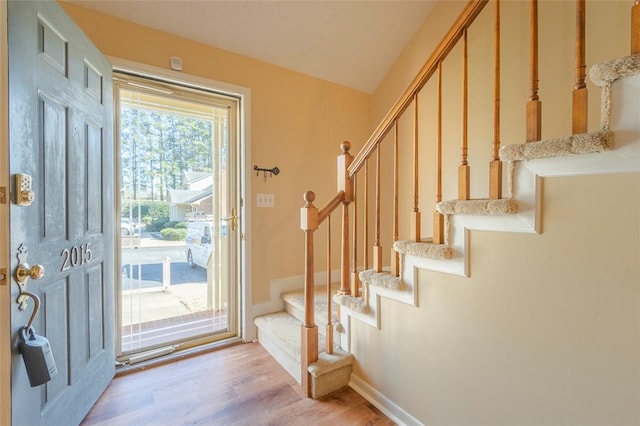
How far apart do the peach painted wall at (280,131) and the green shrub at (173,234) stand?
552 millimetres

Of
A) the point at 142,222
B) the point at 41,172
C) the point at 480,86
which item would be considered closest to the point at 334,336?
the point at 142,222

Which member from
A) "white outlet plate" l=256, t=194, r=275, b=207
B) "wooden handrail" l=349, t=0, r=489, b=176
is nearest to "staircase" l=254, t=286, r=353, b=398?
"white outlet plate" l=256, t=194, r=275, b=207

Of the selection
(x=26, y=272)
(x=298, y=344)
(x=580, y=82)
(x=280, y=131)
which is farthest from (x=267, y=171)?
(x=580, y=82)

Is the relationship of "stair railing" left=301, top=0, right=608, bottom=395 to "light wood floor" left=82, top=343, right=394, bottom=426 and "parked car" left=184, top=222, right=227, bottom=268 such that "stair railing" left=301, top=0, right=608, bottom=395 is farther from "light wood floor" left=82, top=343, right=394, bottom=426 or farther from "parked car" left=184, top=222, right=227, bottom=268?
"parked car" left=184, top=222, right=227, bottom=268

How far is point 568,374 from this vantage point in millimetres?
990

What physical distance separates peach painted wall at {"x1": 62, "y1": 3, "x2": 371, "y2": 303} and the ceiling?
0.09m

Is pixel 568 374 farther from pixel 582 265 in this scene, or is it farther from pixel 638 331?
pixel 582 265

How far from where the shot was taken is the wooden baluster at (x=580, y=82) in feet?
3.06

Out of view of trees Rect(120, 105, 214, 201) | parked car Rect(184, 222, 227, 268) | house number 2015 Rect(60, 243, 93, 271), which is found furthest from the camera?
parked car Rect(184, 222, 227, 268)

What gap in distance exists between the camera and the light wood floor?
1602 mm

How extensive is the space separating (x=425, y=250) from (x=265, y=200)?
1583mm

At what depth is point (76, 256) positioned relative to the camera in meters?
1.53

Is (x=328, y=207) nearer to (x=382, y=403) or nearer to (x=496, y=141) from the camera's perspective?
(x=496, y=141)

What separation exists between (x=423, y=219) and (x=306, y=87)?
5.51 feet
